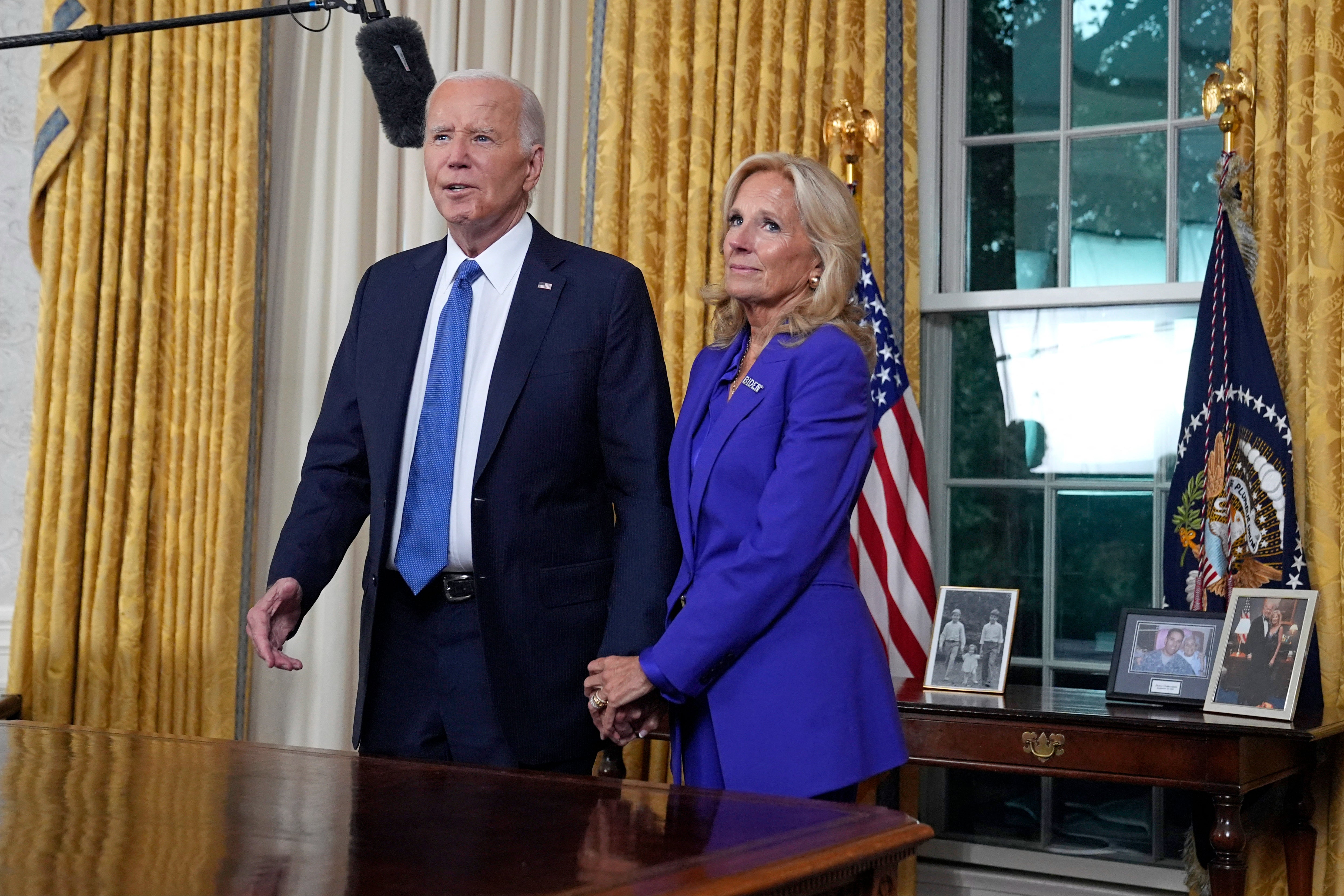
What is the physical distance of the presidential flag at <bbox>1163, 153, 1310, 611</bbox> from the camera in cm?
293

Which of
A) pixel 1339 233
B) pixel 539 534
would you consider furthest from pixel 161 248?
pixel 1339 233

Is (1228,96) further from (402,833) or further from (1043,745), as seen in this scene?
(402,833)

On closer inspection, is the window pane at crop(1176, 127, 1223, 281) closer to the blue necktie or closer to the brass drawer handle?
the brass drawer handle

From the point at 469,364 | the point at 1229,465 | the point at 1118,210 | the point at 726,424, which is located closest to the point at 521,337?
the point at 469,364

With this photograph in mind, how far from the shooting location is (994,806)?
364 cm

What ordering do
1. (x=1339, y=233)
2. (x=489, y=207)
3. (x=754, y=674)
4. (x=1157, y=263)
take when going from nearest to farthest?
(x=754, y=674) → (x=489, y=207) → (x=1339, y=233) → (x=1157, y=263)

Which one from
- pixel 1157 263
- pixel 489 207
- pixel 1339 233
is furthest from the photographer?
pixel 1157 263

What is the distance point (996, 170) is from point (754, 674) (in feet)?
7.60

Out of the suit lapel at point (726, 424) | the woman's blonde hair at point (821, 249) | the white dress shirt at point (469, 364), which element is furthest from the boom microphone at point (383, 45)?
the suit lapel at point (726, 424)

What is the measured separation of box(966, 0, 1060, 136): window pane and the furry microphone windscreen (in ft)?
7.15

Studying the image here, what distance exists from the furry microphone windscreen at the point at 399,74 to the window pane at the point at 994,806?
93.7 inches

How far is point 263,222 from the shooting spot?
13.2 ft

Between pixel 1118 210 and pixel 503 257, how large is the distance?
2.09 metres

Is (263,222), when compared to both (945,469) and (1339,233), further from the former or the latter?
(1339,233)
